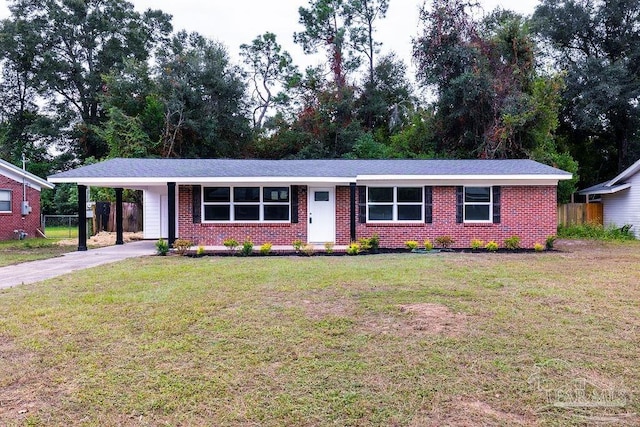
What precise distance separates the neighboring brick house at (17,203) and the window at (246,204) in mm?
10677

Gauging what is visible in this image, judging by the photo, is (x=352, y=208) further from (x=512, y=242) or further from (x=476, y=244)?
(x=512, y=242)

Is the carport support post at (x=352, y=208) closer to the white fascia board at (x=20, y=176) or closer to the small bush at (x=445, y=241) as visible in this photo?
the small bush at (x=445, y=241)

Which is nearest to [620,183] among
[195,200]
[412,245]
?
[412,245]

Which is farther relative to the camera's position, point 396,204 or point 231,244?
point 396,204

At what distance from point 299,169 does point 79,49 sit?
90.3 ft

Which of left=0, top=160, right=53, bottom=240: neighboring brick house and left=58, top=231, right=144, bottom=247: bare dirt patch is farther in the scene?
left=0, top=160, right=53, bottom=240: neighboring brick house

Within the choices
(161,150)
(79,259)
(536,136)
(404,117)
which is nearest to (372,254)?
(79,259)

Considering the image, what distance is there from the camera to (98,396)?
340 centimetres

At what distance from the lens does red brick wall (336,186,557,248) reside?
45.4ft

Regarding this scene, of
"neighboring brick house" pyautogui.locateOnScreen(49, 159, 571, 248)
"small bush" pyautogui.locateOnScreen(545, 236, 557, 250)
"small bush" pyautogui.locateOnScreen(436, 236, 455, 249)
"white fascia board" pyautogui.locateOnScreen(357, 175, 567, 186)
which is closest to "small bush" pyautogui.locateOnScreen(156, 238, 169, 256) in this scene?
"neighboring brick house" pyautogui.locateOnScreen(49, 159, 571, 248)

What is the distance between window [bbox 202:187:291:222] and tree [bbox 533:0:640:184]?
18181 mm

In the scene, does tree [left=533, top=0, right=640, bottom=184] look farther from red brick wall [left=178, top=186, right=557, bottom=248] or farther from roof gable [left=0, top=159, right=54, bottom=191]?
roof gable [left=0, top=159, right=54, bottom=191]

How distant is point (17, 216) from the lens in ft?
63.2

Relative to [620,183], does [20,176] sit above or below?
above
